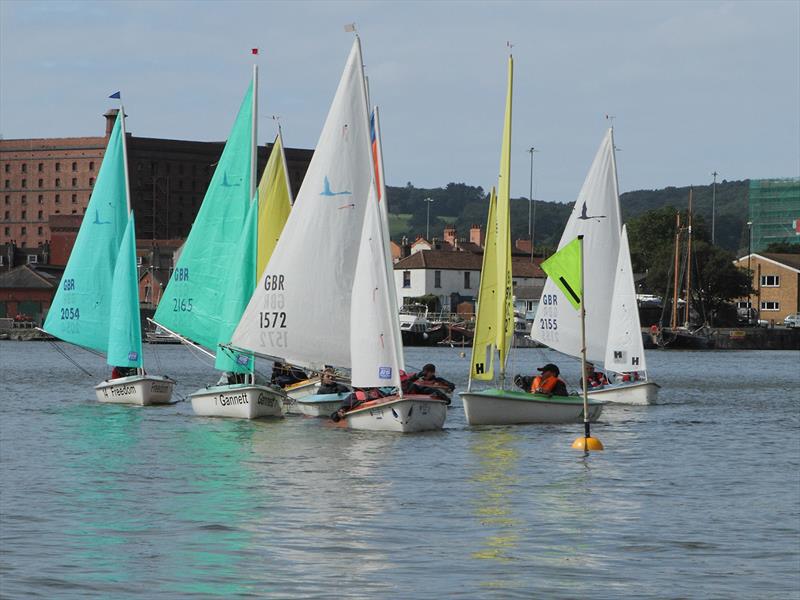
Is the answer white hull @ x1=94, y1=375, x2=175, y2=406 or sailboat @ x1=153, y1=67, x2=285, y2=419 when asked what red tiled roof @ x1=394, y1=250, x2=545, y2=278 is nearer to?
white hull @ x1=94, y1=375, x2=175, y2=406

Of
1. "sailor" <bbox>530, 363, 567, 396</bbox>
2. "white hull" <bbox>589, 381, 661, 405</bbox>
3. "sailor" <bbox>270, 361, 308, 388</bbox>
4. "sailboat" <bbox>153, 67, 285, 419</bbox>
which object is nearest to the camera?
"sailor" <bbox>530, 363, 567, 396</bbox>

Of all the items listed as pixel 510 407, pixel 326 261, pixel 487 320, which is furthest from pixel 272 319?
pixel 510 407

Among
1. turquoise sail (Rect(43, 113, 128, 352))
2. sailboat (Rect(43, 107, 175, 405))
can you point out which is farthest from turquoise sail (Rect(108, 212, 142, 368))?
turquoise sail (Rect(43, 113, 128, 352))

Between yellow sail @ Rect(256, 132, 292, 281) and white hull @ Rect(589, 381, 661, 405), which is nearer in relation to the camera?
yellow sail @ Rect(256, 132, 292, 281)

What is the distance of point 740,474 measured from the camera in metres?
30.1

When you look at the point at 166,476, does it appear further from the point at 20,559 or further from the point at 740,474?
the point at 740,474

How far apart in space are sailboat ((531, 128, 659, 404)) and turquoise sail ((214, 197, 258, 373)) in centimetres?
1239

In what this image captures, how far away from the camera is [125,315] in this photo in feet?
145

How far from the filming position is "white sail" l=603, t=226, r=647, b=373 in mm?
48844

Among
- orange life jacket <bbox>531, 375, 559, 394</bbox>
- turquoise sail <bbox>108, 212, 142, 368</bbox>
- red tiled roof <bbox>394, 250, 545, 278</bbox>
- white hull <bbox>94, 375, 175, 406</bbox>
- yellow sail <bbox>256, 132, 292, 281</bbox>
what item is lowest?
white hull <bbox>94, 375, 175, 406</bbox>

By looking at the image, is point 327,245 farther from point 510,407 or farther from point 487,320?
point 510,407

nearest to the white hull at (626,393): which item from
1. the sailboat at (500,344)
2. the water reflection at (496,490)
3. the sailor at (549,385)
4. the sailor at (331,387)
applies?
the sailboat at (500,344)

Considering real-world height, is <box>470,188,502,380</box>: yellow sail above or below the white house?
below

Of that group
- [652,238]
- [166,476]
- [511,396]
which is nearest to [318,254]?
[511,396]
